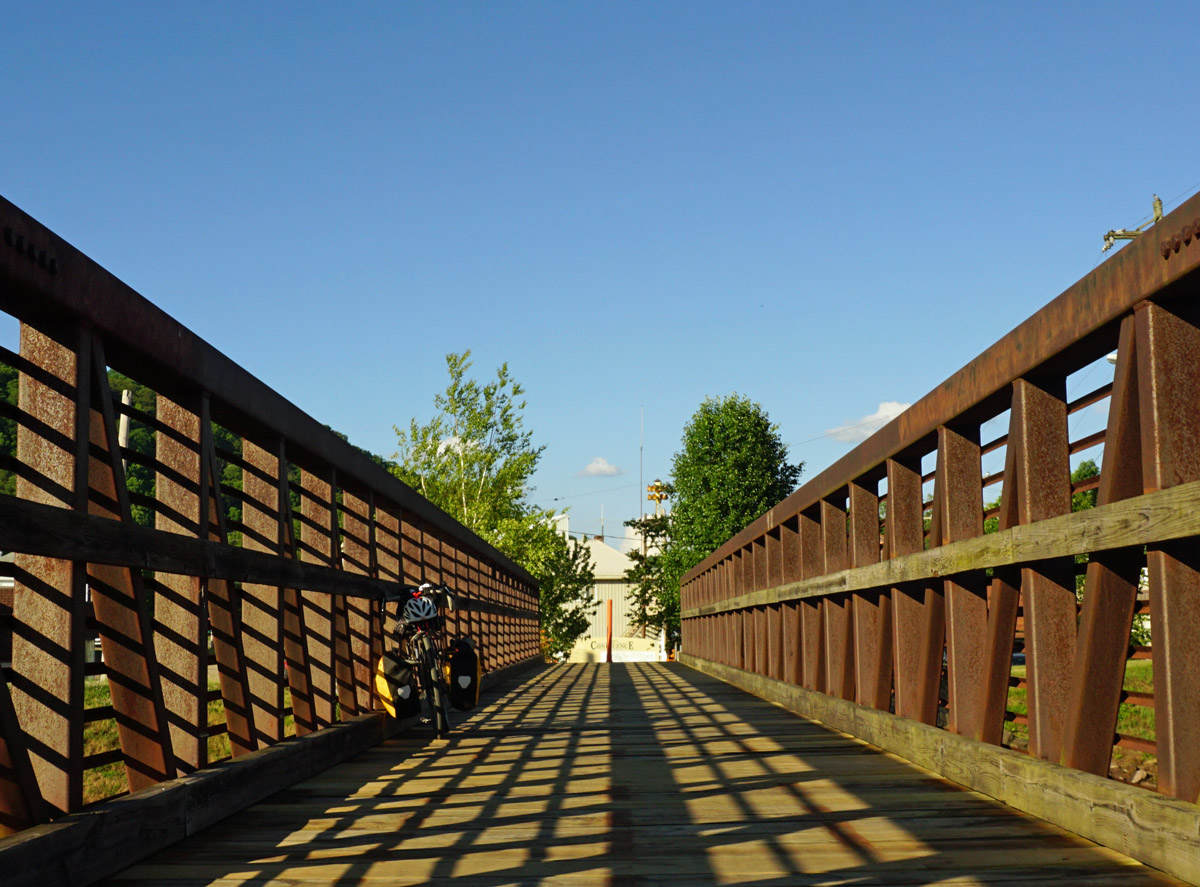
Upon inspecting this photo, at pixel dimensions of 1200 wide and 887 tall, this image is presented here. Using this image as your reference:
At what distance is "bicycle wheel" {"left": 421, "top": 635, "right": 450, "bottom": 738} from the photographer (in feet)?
26.8

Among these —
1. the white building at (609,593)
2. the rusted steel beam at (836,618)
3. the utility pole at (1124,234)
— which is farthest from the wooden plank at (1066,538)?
the white building at (609,593)

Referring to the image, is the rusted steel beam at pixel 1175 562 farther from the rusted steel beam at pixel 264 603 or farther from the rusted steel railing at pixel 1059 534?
the rusted steel beam at pixel 264 603

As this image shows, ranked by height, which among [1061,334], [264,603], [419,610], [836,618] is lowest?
[836,618]

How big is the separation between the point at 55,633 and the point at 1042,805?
11.0ft

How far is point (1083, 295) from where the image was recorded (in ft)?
13.5

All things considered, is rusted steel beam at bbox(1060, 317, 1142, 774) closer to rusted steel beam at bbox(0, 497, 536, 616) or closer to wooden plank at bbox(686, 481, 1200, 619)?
wooden plank at bbox(686, 481, 1200, 619)

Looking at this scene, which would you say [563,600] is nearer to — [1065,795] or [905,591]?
[905,591]

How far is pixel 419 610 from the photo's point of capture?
827cm

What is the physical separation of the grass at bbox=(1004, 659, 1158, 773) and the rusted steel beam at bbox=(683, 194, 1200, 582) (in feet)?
4.00

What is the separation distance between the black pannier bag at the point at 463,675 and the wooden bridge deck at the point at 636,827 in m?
1.12

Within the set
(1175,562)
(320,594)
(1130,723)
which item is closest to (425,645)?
(320,594)

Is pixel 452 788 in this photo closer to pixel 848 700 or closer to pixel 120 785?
pixel 848 700

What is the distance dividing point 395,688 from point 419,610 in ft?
1.99

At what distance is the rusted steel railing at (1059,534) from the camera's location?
3.52 meters
